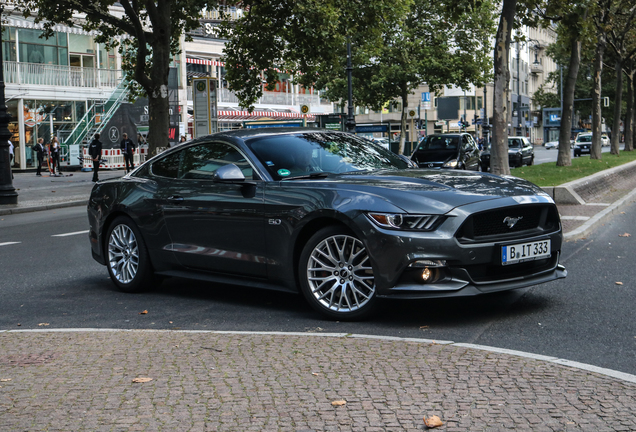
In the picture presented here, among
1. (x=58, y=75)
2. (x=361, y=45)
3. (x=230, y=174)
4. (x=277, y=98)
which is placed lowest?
(x=230, y=174)

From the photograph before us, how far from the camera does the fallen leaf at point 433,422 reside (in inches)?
147

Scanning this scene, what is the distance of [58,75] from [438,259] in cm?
4118

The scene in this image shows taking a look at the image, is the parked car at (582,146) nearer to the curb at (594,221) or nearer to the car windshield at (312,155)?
the curb at (594,221)

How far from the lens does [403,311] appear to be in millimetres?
6625

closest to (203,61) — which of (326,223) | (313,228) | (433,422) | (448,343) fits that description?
(313,228)

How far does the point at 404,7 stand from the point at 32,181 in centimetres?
1591

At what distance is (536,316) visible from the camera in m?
6.27

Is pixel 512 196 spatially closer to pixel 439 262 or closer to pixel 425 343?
pixel 439 262

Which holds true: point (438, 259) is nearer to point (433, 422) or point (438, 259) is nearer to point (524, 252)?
point (524, 252)

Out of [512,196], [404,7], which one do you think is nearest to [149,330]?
[512,196]

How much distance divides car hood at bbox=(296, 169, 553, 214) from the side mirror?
0.64 meters

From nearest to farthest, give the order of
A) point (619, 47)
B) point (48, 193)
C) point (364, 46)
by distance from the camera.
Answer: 1. point (48, 193)
2. point (364, 46)
3. point (619, 47)

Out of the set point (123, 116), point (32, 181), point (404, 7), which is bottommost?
point (32, 181)

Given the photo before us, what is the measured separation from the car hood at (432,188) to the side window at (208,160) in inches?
33.2
